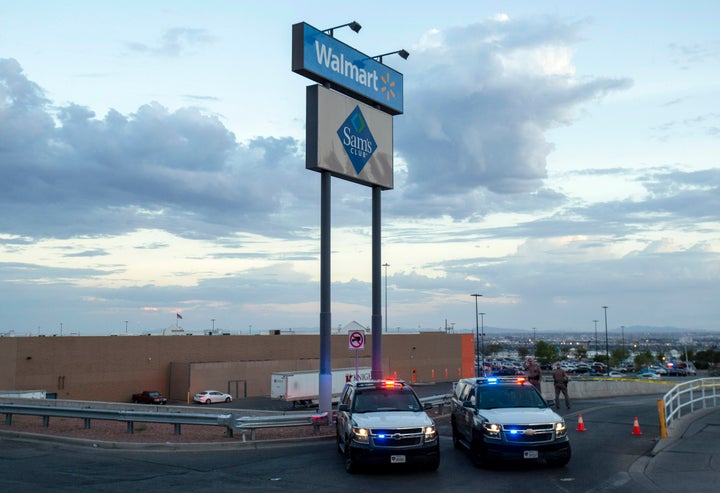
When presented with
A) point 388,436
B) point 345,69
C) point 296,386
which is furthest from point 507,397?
point 296,386

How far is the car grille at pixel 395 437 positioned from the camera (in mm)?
12539

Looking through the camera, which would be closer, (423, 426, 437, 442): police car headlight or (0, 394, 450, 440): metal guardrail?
(423, 426, 437, 442): police car headlight

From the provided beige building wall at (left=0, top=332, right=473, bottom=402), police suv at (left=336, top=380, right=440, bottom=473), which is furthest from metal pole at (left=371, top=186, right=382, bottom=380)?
beige building wall at (left=0, top=332, right=473, bottom=402)

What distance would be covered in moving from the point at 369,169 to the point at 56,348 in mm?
35579

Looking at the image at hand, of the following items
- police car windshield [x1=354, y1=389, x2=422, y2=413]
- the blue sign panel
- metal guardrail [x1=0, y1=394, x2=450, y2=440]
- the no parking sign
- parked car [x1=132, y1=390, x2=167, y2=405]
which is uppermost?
the blue sign panel

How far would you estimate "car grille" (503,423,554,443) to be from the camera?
42.0ft

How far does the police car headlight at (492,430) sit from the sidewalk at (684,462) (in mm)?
2522

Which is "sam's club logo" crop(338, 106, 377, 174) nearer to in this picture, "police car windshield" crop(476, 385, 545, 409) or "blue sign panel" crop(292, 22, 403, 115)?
"blue sign panel" crop(292, 22, 403, 115)

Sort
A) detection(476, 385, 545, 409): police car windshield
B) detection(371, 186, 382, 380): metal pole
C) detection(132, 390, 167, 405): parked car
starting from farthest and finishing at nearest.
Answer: detection(132, 390, 167, 405): parked car < detection(371, 186, 382, 380): metal pole < detection(476, 385, 545, 409): police car windshield

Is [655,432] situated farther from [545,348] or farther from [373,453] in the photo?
[545,348]

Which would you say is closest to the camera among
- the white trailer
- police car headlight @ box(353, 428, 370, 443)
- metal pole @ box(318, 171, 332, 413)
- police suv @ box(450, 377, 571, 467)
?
police car headlight @ box(353, 428, 370, 443)

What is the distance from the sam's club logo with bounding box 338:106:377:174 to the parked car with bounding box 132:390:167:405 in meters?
36.5

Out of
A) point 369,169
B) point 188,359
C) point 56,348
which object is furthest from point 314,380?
point 369,169

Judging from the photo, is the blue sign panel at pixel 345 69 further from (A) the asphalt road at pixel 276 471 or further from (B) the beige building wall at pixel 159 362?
(B) the beige building wall at pixel 159 362
